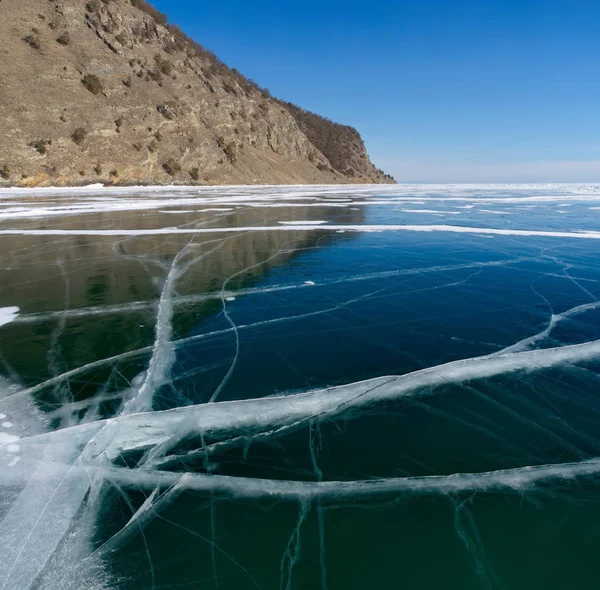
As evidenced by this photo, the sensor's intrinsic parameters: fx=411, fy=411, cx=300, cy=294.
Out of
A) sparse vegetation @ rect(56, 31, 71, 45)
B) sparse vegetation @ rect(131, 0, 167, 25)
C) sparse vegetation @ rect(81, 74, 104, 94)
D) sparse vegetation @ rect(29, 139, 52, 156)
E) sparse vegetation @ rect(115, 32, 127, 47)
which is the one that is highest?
sparse vegetation @ rect(131, 0, 167, 25)

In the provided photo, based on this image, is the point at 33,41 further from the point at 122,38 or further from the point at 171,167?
the point at 171,167

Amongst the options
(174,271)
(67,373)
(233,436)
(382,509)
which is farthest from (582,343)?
(174,271)

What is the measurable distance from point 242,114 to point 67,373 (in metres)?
55.5

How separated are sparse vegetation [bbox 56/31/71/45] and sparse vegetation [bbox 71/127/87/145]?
10.2 metres

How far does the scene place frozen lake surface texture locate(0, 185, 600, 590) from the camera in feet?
5.48

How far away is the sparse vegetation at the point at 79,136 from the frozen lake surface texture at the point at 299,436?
104 ft

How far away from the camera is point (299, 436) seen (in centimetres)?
246

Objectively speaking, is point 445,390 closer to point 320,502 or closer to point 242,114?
point 320,502

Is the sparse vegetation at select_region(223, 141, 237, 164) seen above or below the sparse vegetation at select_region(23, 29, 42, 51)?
below

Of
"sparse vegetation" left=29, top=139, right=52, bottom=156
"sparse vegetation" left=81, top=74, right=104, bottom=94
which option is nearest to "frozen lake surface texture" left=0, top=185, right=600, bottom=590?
"sparse vegetation" left=29, top=139, right=52, bottom=156

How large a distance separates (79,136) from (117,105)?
620 cm

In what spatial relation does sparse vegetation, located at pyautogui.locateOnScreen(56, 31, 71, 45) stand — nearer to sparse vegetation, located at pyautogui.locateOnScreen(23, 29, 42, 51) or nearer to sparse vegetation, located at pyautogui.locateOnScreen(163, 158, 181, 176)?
sparse vegetation, located at pyautogui.locateOnScreen(23, 29, 42, 51)

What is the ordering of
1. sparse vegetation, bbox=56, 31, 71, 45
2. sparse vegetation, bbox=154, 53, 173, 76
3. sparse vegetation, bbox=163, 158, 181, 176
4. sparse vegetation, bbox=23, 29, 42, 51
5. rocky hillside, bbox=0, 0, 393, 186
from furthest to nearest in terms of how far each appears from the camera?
sparse vegetation, bbox=154, 53, 173, 76
sparse vegetation, bbox=163, 158, 181, 176
sparse vegetation, bbox=56, 31, 71, 45
sparse vegetation, bbox=23, 29, 42, 51
rocky hillside, bbox=0, 0, 393, 186

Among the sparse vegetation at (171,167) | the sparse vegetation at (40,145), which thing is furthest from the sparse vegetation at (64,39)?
the sparse vegetation at (171,167)
